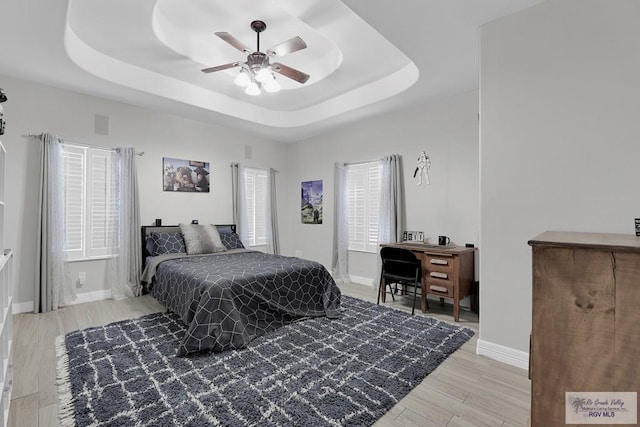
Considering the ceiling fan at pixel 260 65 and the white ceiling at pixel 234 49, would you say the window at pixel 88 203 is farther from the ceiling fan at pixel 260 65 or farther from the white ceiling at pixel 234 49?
the ceiling fan at pixel 260 65

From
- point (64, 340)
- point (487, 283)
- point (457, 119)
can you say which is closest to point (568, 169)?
point (487, 283)

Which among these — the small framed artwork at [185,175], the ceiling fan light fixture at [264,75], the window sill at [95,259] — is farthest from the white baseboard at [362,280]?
the window sill at [95,259]

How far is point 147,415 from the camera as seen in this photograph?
5.64 ft

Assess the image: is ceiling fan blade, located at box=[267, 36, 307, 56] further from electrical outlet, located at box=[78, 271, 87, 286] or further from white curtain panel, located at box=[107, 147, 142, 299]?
electrical outlet, located at box=[78, 271, 87, 286]

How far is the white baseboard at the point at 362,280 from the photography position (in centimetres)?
481

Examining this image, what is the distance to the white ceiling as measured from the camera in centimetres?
241

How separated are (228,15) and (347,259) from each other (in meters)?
3.76

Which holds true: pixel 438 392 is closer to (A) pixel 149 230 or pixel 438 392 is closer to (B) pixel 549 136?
(B) pixel 549 136

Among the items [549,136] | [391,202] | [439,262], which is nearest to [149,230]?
[391,202]

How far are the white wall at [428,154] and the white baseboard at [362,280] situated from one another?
33 millimetres

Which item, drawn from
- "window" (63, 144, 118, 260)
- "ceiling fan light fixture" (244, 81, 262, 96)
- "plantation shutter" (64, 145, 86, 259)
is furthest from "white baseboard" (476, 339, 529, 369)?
"plantation shutter" (64, 145, 86, 259)

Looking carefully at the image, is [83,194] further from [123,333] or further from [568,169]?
[568,169]

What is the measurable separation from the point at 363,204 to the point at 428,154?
132 cm

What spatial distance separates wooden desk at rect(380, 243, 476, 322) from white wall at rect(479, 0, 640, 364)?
80 cm
